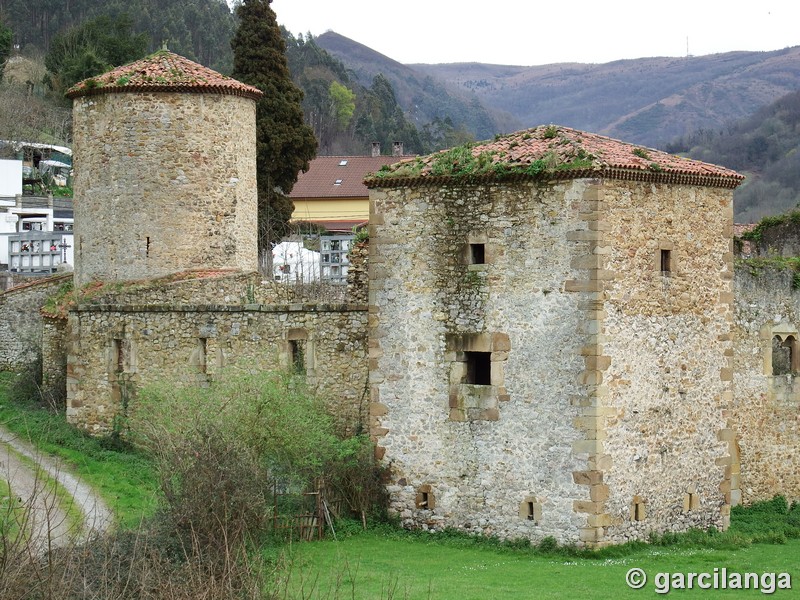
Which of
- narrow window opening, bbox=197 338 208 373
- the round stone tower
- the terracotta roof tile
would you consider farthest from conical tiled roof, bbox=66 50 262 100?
the terracotta roof tile

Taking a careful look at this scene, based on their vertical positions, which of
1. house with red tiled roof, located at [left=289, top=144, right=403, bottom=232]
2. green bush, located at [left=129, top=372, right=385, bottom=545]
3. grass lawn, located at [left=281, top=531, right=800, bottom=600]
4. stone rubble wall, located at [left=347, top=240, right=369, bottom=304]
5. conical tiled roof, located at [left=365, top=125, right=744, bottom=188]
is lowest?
grass lawn, located at [left=281, top=531, right=800, bottom=600]

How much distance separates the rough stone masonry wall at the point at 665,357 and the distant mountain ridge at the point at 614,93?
88.5 m

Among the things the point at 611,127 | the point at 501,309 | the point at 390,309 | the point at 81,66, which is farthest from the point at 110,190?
the point at 611,127

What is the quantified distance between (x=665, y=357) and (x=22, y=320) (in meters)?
16.8

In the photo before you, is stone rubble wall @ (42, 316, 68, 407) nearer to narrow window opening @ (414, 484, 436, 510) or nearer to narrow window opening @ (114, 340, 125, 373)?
narrow window opening @ (114, 340, 125, 373)

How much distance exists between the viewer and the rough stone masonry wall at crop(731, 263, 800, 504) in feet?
75.9

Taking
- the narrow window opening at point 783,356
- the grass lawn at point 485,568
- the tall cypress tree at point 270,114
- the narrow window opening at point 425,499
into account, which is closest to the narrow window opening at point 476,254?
the narrow window opening at point 425,499

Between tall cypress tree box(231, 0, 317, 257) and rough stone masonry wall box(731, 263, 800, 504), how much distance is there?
14.6m

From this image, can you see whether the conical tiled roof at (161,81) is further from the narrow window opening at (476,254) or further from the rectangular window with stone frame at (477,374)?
the rectangular window with stone frame at (477,374)

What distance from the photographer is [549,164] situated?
19141 millimetres

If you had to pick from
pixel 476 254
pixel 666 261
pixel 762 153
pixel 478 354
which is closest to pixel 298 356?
pixel 478 354

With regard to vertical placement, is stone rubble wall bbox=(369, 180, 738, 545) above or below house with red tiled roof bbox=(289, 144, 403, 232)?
below

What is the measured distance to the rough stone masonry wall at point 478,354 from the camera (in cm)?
1908

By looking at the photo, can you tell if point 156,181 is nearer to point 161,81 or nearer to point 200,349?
point 161,81
